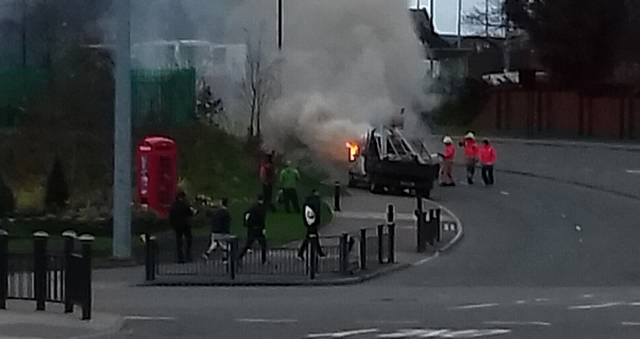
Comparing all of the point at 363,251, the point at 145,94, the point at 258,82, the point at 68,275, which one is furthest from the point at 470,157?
the point at 68,275

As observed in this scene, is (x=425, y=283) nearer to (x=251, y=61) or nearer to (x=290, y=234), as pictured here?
(x=290, y=234)

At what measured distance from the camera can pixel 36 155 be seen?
3812 centimetres

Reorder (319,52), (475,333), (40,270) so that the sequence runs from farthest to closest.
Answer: (319,52) < (40,270) < (475,333)

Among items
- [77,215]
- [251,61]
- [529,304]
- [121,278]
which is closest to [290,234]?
[77,215]

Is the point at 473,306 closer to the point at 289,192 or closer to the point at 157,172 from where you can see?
the point at 157,172

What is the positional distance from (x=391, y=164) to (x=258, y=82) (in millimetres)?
7439

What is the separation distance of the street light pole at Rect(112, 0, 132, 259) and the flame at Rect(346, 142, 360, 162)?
20593mm

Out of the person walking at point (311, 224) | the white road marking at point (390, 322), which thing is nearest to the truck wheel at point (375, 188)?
the person walking at point (311, 224)

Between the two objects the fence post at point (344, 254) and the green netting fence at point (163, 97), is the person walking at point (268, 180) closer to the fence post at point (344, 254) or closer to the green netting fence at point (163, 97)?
the green netting fence at point (163, 97)

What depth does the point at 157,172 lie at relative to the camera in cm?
3722

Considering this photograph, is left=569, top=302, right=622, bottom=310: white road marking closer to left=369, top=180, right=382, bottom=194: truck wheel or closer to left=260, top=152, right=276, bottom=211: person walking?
left=260, top=152, right=276, bottom=211: person walking

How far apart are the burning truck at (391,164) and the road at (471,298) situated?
589 cm

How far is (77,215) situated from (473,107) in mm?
55909

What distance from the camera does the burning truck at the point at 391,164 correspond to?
4788cm
